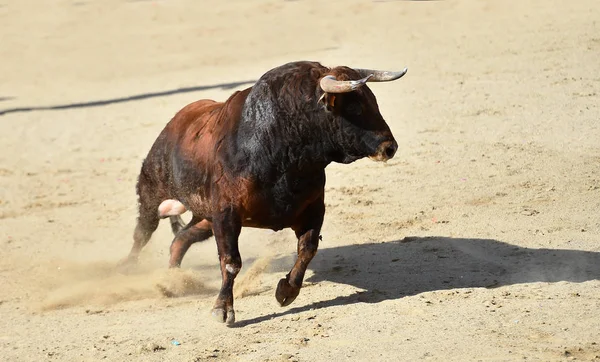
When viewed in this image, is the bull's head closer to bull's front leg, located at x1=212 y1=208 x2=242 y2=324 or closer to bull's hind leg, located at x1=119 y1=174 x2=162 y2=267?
bull's front leg, located at x1=212 y1=208 x2=242 y2=324

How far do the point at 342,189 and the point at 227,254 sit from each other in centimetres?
367

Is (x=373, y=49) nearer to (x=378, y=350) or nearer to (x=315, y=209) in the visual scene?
(x=315, y=209)

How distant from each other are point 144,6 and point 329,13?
362 centimetres

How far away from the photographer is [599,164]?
425 inches

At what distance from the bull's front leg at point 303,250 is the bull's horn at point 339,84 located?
1.04 metres

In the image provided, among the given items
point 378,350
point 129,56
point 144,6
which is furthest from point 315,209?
point 144,6

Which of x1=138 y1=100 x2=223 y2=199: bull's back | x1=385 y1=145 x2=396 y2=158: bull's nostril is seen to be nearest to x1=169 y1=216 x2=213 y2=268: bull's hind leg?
x1=138 y1=100 x2=223 y2=199: bull's back

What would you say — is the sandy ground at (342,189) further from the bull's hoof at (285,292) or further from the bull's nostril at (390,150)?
the bull's nostril at (390,150)

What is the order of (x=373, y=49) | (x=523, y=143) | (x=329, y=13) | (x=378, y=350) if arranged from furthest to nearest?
(x=329, y=13) → (x=373, y=49) → (x=523, y=143) → (x=378, y=350)

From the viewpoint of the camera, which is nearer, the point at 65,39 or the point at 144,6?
the point at 65,39

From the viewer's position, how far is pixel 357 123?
724cm

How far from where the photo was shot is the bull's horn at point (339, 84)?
7.03m

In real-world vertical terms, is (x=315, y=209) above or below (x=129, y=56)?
above

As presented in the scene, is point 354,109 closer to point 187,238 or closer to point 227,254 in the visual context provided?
point 227,254
